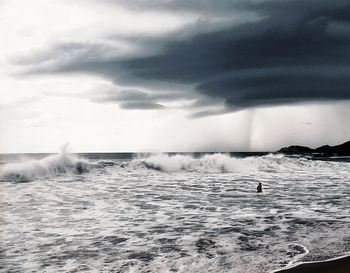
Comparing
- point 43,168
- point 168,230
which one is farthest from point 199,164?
point 168,230

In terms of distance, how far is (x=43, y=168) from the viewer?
94.6ft

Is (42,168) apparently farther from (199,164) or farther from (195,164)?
(199,164)

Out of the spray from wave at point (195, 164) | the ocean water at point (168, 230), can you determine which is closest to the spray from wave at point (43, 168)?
the spray from wave at point (195, 164)

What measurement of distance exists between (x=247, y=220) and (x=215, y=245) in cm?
313

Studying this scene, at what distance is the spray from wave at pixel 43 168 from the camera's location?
25406 millimetres

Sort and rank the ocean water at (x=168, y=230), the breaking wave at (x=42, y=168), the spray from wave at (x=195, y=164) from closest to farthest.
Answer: the ocean water at (x=168, y=230)
the breaking wave at (x=42, y=168)
the spray from wave at (x=195, y=164)

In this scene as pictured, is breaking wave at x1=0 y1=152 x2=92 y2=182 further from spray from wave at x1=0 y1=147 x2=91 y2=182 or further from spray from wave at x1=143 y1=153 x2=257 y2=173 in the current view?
spray from wave at x1=143 y1=153 x2=257 y2=173

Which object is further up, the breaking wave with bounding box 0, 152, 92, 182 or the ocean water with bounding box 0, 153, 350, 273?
the breaking wave with bounding box 0, 152, 92, 182

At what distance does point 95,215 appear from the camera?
40.8 ft

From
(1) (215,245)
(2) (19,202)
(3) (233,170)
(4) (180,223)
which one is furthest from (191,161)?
(1) (215,245)

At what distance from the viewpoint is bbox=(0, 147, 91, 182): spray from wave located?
25.4 m


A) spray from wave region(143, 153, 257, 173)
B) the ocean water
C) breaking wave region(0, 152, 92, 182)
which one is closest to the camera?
the ocean water

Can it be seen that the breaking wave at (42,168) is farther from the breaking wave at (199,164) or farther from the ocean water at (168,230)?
the ocean water at (168,230)

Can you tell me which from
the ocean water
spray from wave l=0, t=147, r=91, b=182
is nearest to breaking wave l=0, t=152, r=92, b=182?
spray from wave l=0, t=147, r=91, b=182
